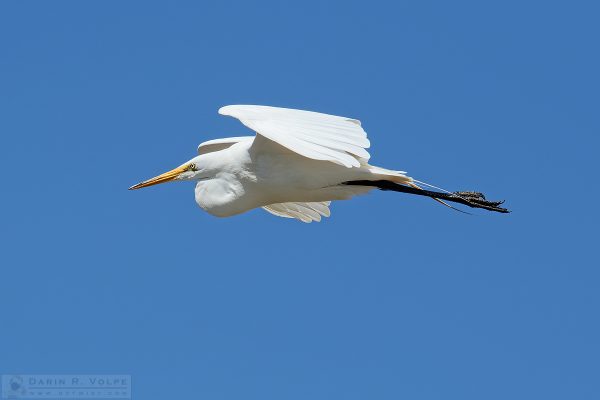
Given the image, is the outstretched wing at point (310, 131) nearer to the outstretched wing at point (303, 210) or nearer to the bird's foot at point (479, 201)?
the bird's foot at point (479, 201)

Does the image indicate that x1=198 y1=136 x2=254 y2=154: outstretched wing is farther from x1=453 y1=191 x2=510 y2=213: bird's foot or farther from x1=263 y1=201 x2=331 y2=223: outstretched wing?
x1=453 y1=191 x2=510 y2=213: bird's foot

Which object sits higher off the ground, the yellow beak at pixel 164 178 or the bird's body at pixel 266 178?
the yellow beak at pixel 164 178

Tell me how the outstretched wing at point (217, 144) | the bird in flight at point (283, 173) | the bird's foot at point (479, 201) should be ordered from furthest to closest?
the outstretched wing at point (217, 144), the bird's foot at point (479, 201), the bird in flight at point (283, 173)

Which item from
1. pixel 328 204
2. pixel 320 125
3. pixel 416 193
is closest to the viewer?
pixel 320 125

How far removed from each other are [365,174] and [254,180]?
101 cm

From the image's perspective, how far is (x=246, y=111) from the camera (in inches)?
459

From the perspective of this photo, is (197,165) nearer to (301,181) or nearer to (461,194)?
(301,181)

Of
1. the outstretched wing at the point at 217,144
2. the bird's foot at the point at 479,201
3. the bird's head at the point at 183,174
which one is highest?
the outstretched wing at the point at 217,144

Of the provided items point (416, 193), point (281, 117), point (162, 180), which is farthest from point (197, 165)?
point (416, 193)

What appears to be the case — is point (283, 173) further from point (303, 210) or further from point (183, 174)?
point (303, 210)

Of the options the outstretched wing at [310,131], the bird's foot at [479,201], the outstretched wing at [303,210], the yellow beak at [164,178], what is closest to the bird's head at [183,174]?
the yellow beak at [164,178]

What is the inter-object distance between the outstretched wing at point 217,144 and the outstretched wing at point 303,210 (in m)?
1.00

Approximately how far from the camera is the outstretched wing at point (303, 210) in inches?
546

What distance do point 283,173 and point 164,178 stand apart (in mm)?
1542
